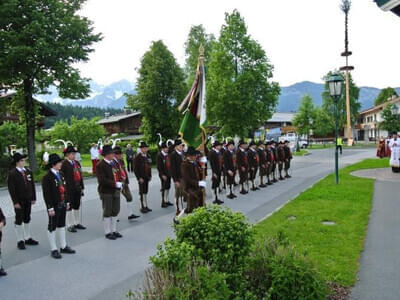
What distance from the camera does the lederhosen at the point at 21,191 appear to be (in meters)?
7.70

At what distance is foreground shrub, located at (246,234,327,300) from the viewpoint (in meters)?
4.07

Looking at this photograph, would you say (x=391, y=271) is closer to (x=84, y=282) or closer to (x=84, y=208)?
(x=84, y=282)

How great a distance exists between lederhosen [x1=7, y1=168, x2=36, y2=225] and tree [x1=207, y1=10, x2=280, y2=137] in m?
23.2

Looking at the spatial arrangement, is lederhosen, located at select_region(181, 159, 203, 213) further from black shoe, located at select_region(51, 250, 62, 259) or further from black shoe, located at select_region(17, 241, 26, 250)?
black shoe, located at select_region(17, 241, 26, 250)

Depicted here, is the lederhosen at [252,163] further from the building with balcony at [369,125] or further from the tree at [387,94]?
the tree at [387,94]

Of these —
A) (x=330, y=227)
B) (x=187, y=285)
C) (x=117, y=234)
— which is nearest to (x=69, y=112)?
(x=117, y=234)

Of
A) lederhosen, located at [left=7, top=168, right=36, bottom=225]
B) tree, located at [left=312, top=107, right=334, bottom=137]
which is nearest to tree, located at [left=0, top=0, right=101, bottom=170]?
lederhosen, located at [left=7, top=168, right=36, bottom=225]

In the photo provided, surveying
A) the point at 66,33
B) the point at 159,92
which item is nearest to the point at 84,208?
the point at 66,33

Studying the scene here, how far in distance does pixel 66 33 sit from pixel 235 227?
19.9 m

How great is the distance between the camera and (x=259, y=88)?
31.5 m

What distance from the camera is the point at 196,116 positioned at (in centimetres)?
997

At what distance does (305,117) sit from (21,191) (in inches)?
2152

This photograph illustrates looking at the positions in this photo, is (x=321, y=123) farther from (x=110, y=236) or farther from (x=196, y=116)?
(x=110, y=236)

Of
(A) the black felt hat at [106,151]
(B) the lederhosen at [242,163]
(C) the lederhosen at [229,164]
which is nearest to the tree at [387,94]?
(B) the lederhosen at [242,163]
